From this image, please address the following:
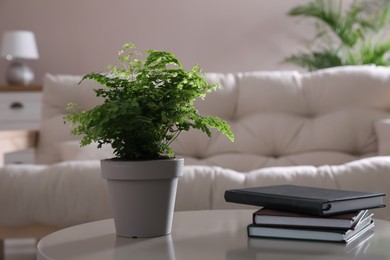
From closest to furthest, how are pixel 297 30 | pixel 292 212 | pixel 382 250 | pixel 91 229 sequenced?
pixel 382 250, pixel 292 212, pixel 91 229, pixel 297 30

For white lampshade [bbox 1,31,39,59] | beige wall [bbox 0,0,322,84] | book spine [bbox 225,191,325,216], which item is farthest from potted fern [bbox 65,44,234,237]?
beige wall [bbox 0,0,322,84]

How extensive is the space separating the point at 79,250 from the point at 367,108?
187 centimetres

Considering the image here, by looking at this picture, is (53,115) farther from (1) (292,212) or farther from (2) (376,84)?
(1) (292,212)

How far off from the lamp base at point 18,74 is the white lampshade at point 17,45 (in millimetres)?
95

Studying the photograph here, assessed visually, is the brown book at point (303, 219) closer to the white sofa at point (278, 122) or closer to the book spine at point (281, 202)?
the book spine at point (281, 202)

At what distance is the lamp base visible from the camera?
14.4 feet

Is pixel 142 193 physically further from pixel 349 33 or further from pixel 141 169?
pixel 349 33

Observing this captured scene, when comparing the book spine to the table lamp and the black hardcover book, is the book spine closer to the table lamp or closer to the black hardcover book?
the black hardcover book

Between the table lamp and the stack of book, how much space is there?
10.9ft

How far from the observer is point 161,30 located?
4691 mm

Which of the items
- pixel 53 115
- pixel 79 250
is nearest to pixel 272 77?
pixel 53 115

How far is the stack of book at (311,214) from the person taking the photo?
3.57ft

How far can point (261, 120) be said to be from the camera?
→ 108 inches

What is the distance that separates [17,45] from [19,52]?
1.8 inches
